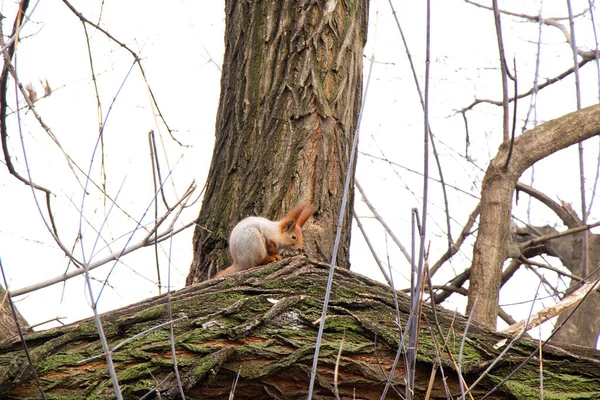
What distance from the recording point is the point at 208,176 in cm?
372

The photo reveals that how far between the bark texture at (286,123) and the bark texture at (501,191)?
665 mm

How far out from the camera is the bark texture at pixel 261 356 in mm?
2191

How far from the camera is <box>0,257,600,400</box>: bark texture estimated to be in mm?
2191

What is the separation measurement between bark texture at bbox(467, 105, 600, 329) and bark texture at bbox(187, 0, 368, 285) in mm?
665

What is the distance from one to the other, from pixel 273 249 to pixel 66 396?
72.0 inches

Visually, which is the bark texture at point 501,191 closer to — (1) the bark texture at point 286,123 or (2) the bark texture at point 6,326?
(1) the bark texture at point 286,123

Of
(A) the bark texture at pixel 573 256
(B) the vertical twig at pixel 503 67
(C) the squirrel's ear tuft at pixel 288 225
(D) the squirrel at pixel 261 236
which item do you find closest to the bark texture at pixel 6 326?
(D) the squirrel at pixel 261 236

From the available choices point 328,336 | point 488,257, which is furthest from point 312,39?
point 328,336

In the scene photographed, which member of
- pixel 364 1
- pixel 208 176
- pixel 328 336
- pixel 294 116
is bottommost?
pixel 328 336

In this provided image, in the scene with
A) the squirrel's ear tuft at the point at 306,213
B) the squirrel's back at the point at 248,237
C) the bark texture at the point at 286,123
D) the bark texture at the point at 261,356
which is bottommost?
the bark texture at the point at 261,356

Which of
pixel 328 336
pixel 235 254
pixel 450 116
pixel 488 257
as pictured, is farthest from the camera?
pixel 450 116

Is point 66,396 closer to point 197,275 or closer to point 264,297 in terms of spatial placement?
point 264,297

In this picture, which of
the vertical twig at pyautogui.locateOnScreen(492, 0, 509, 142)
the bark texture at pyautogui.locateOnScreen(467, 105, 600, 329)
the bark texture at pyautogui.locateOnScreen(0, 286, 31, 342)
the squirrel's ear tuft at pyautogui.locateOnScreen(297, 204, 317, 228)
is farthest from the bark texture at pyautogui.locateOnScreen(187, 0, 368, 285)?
the bark texture at pyautogui.locateOnScreen(0, 286, 31, 342)

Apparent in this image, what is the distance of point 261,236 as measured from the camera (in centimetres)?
353
